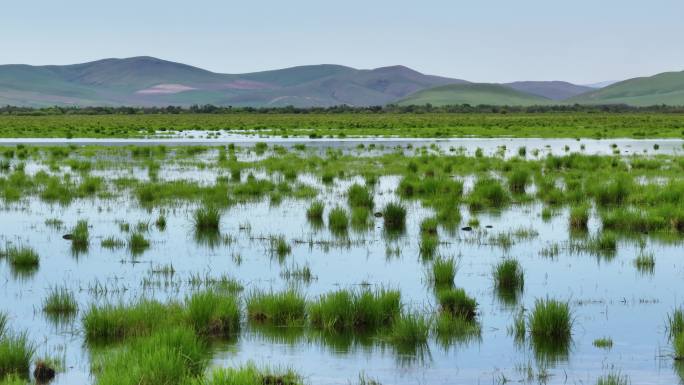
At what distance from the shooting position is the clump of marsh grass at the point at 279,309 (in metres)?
10.3

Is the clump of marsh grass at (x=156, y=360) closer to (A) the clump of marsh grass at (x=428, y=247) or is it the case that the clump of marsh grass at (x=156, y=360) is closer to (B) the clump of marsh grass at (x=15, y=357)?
(B) the clump of marsh grass at (x=15, y=357)

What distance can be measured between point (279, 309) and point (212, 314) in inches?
31.7

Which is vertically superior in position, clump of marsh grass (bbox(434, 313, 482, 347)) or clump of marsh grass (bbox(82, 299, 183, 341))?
clump of marsh grass (bbox(82, 299, 183, 341))

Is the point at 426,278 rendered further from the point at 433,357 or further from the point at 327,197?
the point at 327,197

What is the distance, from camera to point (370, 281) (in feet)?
41.2

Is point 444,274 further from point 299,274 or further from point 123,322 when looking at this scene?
point 123,322

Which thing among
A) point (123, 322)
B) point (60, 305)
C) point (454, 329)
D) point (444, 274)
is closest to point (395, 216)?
point (444, 274)

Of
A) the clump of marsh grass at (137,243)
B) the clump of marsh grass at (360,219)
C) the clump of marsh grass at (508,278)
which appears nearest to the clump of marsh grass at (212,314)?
the clump of marsh grass at (508,278)

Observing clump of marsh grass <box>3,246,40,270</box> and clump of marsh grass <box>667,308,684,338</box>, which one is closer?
clump of marsh grass <box>667,308,684,338</box>

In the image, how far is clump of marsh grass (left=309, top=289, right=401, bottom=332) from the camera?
1016 centimetres

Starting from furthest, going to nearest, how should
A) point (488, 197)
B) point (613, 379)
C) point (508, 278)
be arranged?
point (488, 197) < point (508, 278) < point (613, 379)

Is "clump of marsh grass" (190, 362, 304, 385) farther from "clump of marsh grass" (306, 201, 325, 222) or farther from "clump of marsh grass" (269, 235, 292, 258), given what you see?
"clump of marsh grass" (306, 201, 325, 222)

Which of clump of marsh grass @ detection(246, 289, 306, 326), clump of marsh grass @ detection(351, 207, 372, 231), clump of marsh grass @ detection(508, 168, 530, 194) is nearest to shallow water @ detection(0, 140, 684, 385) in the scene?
clump of marsh grass @ detection(351, 207, 372, 231)

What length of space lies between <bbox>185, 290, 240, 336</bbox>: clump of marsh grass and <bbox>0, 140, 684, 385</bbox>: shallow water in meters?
0.23
